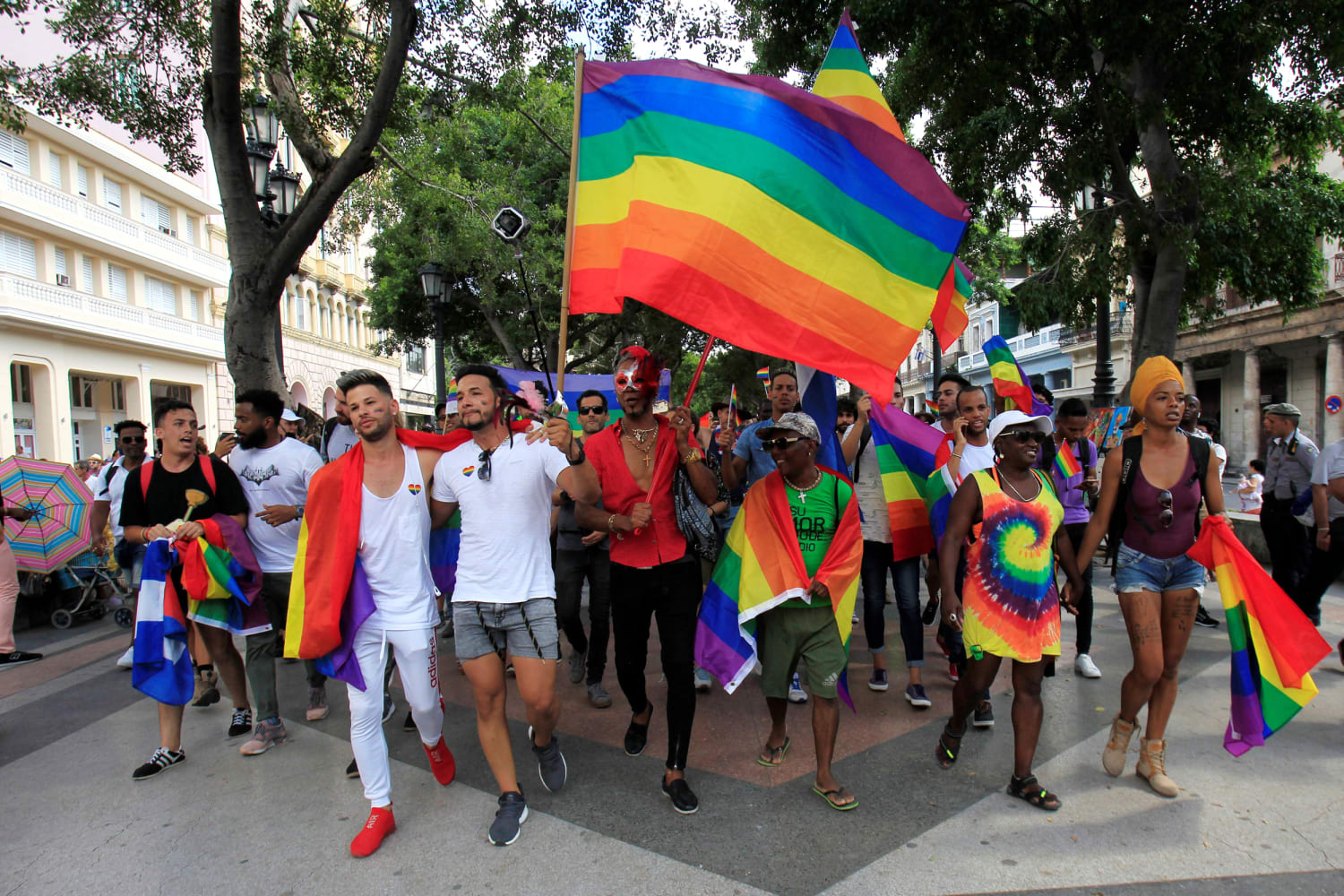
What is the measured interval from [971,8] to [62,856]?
9920 mm

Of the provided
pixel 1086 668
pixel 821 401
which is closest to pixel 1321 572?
pixel 1086 668

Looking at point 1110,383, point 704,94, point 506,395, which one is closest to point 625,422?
point 506,395

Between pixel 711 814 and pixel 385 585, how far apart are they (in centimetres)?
176

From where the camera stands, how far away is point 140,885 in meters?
3.05

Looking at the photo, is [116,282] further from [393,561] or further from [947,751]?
[947,751]

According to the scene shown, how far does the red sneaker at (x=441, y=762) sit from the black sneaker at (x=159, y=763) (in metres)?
1.48

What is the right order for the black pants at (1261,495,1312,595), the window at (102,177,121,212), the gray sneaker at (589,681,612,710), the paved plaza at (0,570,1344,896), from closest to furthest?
the paved plaza at (0,570,1344,896) → the gray sneaker at (589,681,612,710) → the black pants at (1261,495,1312,595) → the window at (102,177,121,212)

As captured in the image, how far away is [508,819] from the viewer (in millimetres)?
3326

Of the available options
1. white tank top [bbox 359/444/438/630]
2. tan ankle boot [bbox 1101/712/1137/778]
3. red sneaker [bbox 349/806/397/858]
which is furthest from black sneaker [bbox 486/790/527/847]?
tan ankle boot [bbox 1101/712/1137/778]

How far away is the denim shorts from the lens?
341cm

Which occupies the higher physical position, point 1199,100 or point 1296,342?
point 1199,100

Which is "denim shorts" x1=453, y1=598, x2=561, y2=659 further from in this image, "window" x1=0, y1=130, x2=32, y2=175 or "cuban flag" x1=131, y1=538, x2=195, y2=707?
"window" x1=0, y1=130, x2=32, y2=175

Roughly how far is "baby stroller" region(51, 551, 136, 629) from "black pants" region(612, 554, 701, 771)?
638 centimetres

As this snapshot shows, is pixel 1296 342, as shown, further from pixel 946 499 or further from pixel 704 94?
pixel 704 94
